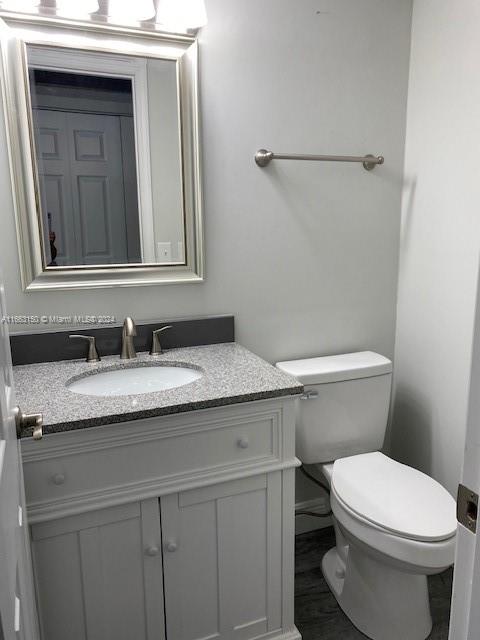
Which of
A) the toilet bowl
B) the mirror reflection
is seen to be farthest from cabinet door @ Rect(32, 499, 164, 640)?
the mirror reflection

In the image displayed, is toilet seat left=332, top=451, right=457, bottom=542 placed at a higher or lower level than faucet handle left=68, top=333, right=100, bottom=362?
lower

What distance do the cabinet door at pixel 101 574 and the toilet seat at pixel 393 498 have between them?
2.07 feet

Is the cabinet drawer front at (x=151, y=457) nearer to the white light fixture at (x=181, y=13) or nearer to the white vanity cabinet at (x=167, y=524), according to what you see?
the white vanity cabinet at (x=167, y=524)

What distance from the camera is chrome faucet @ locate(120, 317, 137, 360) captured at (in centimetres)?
155

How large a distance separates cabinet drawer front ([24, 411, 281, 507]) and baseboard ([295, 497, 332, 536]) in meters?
0.83

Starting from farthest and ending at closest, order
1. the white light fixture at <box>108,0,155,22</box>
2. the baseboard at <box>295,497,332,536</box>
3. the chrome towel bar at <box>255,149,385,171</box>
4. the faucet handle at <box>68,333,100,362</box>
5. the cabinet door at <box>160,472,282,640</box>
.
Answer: the baseboard at <box>295,497,332,536</box>, the chrome towel bar at <box>255,149,385,171</box>, the faucet handle at <box>68,333,100,362</box>, the white light fixture at <box>108,0,155,22</box>, the cabinet door at <box>160,472,282,640</box>

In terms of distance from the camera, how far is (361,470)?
1657mm

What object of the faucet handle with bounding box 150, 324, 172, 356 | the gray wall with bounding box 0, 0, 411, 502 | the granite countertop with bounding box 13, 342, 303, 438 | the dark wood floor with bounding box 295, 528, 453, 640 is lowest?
the dark wood floor with bounding box 295, 528, 453, 640

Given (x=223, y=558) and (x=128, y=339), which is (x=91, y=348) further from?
(x=223, y=558)

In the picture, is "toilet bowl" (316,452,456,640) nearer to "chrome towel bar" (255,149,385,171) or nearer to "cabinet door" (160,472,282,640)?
"cabinet door" (160,472,282,640)

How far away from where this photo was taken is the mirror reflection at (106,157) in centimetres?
145

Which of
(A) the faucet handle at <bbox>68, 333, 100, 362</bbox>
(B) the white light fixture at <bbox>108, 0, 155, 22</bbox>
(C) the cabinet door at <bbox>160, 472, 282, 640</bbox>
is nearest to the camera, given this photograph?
(C) the cabinet door at <bbox>160, 472, 282, 640</bbox>

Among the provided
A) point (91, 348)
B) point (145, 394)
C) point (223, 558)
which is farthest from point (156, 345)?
point (223, 558)

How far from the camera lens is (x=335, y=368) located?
175 centimetres
